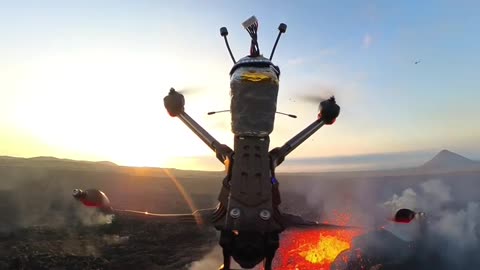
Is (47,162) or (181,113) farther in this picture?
(47,162)

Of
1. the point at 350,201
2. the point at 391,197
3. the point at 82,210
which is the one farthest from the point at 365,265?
the point at 82,210

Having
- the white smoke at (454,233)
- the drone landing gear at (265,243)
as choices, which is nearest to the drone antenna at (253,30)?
the drone landing gear at (265,243)

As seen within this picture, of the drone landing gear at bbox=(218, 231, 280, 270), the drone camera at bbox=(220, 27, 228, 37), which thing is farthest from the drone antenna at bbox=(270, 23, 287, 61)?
the drone landing gear at bbox=(218, 231, 280, 270)

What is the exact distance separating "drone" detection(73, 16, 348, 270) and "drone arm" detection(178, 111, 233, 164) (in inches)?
5.5

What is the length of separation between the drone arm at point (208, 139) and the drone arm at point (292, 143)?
4.28 ft

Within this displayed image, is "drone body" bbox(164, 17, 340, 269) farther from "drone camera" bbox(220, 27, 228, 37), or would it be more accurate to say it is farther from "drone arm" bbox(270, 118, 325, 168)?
"drone camera" bbox(220, 27, 228, 37)

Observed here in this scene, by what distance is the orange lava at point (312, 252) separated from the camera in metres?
24.9

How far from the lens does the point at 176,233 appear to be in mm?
46438

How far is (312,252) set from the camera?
26172 millimetres

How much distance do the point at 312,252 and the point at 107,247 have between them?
83.6 ft

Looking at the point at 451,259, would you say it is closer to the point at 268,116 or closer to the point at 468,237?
the point at 468,237

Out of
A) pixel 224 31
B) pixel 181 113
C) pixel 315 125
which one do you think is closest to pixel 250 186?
pixel 315 125

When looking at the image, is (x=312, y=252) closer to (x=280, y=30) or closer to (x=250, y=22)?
(x=280, y=30)

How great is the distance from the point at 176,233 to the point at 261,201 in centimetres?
4119
